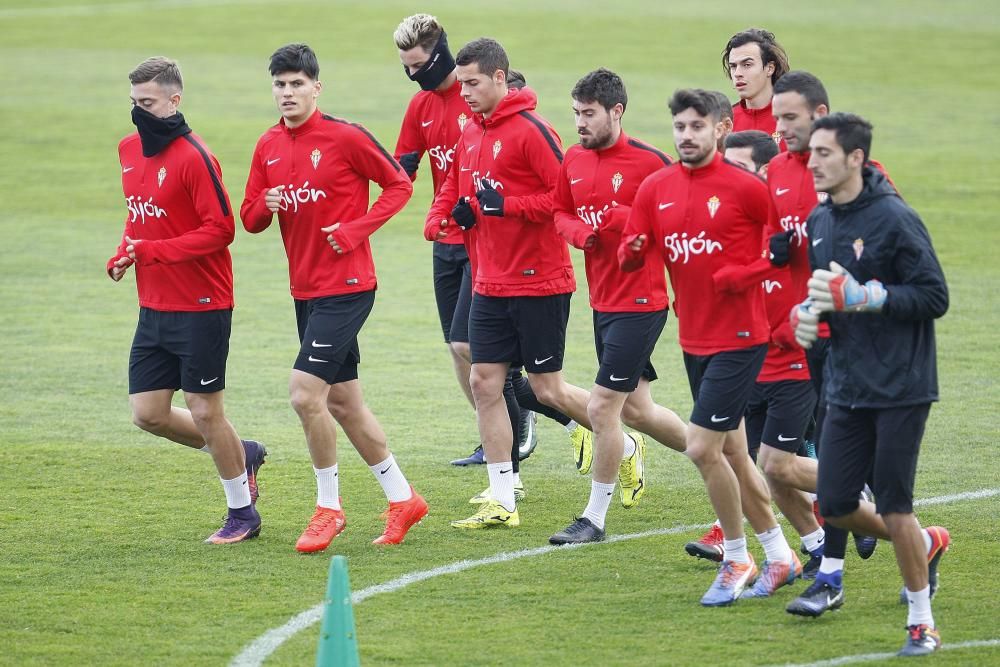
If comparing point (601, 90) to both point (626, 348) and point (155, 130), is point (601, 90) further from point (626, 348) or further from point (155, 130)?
point (155, 130)

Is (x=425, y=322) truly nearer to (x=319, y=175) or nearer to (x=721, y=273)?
(x=319, y=175)

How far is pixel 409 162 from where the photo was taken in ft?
32.4

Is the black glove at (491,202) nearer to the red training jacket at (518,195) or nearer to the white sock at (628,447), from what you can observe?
the red training jacket at (518,195)

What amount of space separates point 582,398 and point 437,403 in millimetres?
3242

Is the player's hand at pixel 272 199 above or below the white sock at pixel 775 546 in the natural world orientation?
above

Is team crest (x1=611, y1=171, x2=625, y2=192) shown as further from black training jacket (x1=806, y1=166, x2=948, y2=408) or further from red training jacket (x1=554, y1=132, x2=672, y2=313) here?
black training jacket (x1=806, y1=166, x2=948, y2=408)

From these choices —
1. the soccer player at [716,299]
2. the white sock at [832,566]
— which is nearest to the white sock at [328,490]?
the soccer player at [716,299]

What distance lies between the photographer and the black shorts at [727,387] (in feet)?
23.1

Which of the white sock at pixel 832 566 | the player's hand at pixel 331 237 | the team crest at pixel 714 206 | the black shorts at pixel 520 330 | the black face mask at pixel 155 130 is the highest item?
the black face mask at pixel 155 130

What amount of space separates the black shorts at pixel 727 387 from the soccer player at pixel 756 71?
210 centimetres

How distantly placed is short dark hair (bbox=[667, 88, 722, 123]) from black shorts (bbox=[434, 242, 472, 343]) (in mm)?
2636

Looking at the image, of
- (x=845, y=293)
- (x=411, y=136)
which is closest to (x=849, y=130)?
(x=845, y=293)

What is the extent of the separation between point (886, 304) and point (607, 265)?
2.27 metres

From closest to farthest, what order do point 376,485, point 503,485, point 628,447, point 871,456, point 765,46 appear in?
point 871,456, point 503,485, point 765,46, point 628,447, point 376,485
